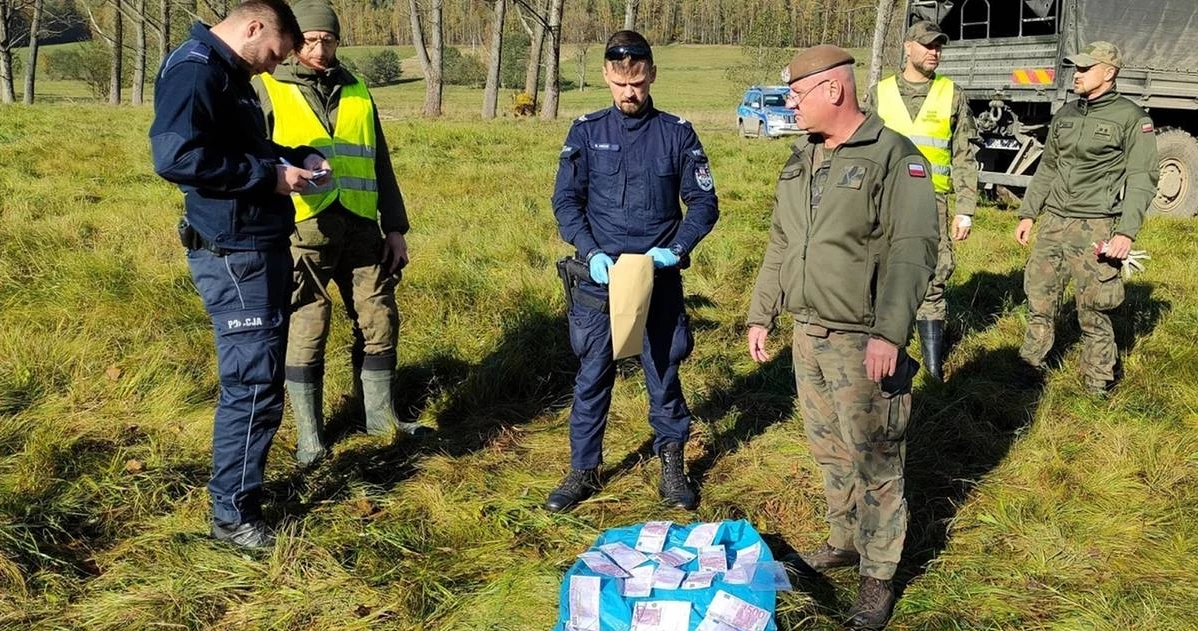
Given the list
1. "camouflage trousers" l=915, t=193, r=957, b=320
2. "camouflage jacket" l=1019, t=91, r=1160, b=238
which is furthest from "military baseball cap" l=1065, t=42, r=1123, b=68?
"camouflage trousers" l=915, t=193, r=957, b=320

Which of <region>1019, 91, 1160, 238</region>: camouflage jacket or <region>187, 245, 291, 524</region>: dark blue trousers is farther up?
<region>1019, 91, 1160, 238</region>: camouflage jacket

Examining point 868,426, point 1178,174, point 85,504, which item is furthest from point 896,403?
point 1178,174

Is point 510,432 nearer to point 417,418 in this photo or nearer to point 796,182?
point 417,418

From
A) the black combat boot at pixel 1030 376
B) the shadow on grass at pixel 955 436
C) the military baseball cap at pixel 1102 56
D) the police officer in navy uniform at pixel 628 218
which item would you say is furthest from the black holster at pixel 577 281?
the military baseball cap at pixel 1102 56

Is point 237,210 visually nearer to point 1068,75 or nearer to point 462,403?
point 462,403

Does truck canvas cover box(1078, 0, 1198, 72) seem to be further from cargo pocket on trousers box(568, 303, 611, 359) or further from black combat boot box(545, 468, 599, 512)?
black combat boot box(545, 468, 599, 512)

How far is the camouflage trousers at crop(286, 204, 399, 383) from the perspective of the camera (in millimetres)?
3633

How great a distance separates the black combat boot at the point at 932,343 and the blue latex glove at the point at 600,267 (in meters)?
2.59

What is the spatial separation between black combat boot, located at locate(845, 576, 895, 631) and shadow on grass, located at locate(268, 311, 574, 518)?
1961mm

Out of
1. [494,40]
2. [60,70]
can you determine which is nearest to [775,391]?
[494,40]

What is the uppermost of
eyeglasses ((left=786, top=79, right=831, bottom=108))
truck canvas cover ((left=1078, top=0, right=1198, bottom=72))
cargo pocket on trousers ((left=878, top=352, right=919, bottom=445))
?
truck canvas cover ((left=1078, top=0, right=1198, bottom=72))

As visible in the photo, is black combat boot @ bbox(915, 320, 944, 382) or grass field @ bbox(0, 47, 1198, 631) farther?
black combat boot @ bbox(915, 320, 944, 382)

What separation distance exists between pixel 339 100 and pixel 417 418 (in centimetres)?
168

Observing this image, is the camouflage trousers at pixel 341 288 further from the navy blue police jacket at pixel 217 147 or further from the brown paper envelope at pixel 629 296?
the brown paper envelope at pixel 629 296
